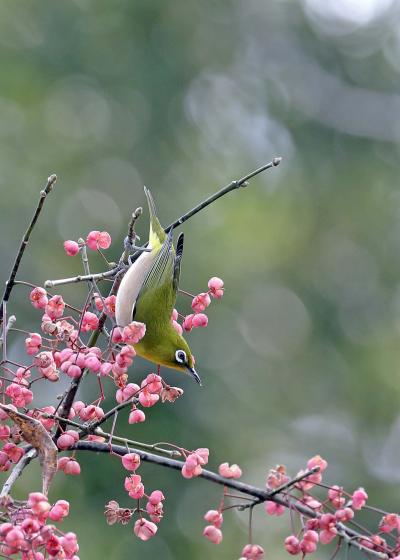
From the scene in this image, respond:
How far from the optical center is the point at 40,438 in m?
2.30

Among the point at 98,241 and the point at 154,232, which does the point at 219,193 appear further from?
the point at 154,232

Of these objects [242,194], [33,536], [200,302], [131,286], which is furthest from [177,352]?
[242,194]

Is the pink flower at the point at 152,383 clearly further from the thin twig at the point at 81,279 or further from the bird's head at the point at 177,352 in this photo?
the bird's head at the point at 177,352

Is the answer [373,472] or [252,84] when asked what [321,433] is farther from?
[252,84]

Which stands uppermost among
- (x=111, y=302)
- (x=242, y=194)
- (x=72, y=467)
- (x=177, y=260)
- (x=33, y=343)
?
(x=242, y=194)

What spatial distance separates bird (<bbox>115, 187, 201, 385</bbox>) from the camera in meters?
4.00

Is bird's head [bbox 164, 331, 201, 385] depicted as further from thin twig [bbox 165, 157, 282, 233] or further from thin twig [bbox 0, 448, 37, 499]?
thin twig [bbox 0, 448, 37, 499]

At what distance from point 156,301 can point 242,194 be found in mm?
11559

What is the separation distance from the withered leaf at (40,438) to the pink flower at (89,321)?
0.57 metres

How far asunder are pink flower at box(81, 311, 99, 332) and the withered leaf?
574 millimetres

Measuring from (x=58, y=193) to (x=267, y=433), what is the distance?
4534mm

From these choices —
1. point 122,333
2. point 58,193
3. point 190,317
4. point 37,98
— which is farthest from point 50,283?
point 37,98

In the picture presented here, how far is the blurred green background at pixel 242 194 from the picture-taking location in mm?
12797

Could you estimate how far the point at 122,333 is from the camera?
2.73 metres
